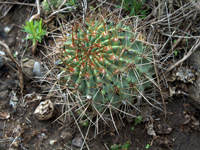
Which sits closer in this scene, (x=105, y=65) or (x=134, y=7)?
(x=105, y=65)

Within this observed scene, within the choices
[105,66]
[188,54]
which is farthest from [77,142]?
[188,54]

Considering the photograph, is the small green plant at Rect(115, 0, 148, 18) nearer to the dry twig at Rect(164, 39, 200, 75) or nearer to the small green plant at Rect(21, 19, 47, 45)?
the dry twig at Rect(164, 39, 200, 75)

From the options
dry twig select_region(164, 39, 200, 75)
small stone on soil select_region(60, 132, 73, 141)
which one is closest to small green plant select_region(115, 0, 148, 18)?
dry twig select_region(164, 39, 200, 75)

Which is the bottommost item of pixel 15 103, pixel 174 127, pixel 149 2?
pixel 174 127

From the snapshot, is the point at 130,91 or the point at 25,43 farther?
the point at 25,43

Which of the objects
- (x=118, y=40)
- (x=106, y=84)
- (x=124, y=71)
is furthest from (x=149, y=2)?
(x=106, y=84)

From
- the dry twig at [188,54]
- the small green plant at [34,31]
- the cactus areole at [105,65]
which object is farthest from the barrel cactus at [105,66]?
the small green plant at [34,31]

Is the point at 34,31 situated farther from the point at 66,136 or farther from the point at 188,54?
the point at 188,54

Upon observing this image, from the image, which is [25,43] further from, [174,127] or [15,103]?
[174,127]
